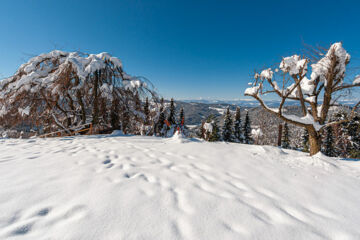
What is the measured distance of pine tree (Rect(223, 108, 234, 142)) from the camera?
24.7 m

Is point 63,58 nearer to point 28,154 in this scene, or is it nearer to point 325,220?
point 28,154

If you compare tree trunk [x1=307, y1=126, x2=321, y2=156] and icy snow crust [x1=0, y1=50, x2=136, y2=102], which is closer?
tree trunk [x1=307, y1=126, x2=321, y2=156]

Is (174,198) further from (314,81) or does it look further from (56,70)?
(56,70)

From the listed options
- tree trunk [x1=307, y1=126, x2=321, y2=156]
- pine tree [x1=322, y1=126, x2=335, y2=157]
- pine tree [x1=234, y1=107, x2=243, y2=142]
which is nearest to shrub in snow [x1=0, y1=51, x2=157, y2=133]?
tree trunk [x1=307, y1=126, x2=321, y2=156]

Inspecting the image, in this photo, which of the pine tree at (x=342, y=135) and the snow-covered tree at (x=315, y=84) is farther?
the pine tree at (x=342, y=135)

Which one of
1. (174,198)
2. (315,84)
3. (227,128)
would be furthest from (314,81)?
(227,128)

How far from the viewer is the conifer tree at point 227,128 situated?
80.9 feet

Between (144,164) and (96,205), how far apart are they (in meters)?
1.33

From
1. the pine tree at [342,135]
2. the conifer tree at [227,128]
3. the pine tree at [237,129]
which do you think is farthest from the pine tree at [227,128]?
the pine tree at [342,135]

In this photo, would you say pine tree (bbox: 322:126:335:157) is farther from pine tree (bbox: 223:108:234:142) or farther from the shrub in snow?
the shrub in snow

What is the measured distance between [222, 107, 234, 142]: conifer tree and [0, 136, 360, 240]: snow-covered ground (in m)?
22.1

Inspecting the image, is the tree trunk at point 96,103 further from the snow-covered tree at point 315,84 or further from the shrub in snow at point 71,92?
the snow-covered tree at point 315,84

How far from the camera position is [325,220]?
1.53m

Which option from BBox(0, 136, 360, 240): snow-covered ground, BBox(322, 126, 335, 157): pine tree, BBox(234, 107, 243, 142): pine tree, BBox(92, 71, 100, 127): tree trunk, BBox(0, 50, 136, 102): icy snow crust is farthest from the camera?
BBox(234, 107, 243, 142): pine tree
